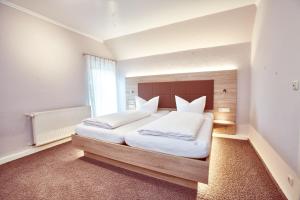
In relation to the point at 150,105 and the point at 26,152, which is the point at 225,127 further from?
the point at 26,152

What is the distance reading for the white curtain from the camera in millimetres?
3865

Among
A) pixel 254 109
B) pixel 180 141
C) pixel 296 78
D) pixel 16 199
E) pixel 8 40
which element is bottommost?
pixel 16 199

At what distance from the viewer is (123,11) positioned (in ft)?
8.71

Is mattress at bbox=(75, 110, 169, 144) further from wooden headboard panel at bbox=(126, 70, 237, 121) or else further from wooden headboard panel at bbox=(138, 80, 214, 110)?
wooden headboard panel at bbox=(126, 70, 237, 121)

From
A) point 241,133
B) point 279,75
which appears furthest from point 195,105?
point 279,75

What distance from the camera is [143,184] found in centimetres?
177

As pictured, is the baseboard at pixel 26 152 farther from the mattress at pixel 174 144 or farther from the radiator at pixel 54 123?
the mattress at pixel 174 144

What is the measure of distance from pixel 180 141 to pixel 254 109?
2.14 metres

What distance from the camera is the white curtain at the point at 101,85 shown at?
12.7 feet

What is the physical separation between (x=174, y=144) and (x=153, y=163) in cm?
37

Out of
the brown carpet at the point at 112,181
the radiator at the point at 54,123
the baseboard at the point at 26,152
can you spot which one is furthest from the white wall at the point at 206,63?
the baseboard at the point at 26,152

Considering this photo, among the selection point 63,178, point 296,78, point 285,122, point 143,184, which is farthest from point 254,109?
point 63,178

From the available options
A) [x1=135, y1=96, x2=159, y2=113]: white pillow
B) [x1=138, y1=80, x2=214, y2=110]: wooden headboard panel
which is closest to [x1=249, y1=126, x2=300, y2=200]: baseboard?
[x1=138, y1=80, x2=214, y2=110]: wooden headboard panel

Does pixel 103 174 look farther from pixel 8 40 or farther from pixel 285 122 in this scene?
pixel 8 40
